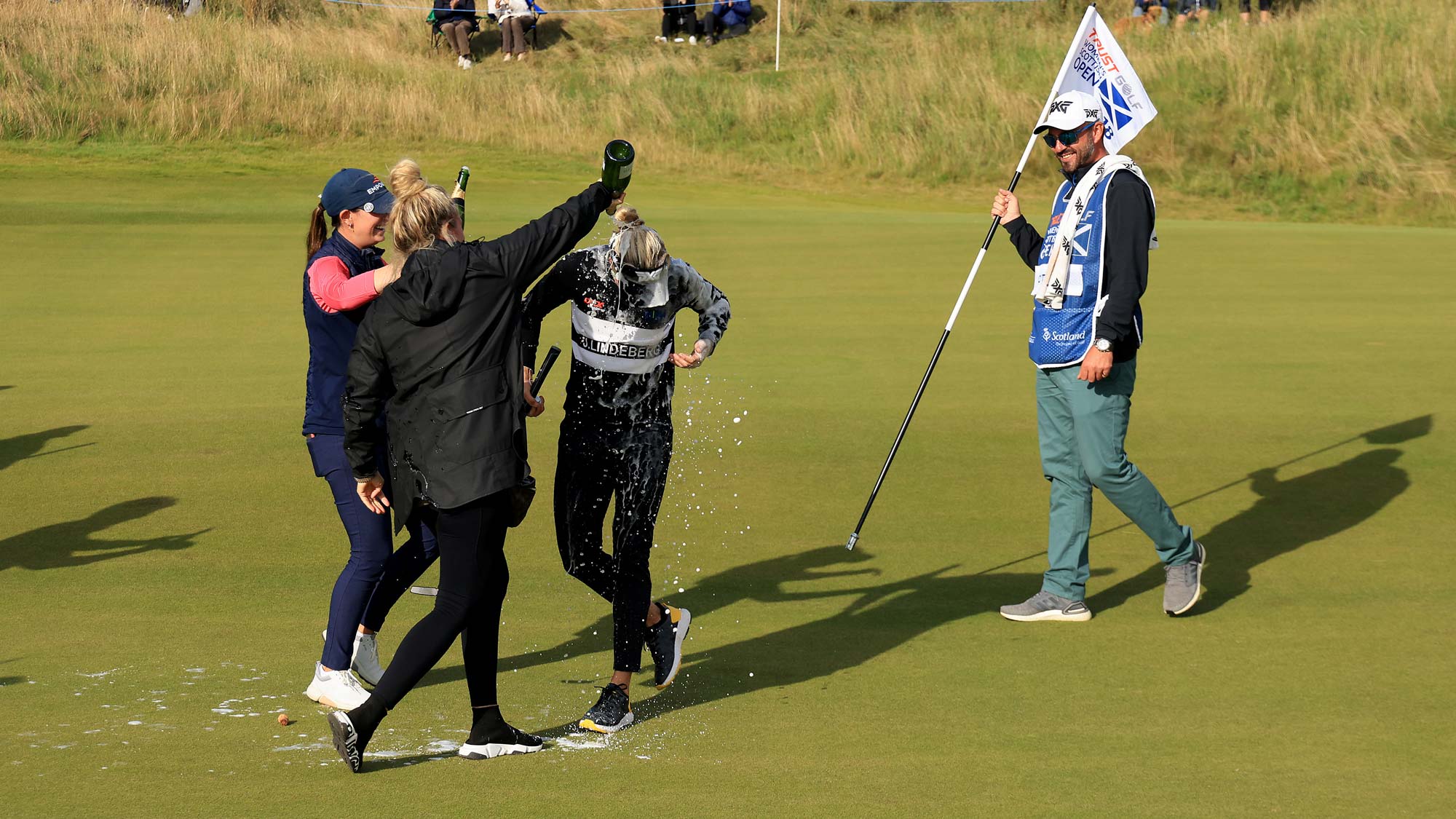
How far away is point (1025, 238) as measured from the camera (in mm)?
7215

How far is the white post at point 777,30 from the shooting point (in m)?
28.3

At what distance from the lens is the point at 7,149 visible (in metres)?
21.7

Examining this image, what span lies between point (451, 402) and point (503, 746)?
108cm

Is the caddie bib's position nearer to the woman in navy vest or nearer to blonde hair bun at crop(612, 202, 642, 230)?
blonde hair bun at crop(612, 202, 642, 230)

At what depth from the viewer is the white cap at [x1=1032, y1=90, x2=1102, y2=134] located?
675 centimetres

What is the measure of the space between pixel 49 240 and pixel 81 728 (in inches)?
490

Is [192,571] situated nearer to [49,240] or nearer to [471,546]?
[471,546]

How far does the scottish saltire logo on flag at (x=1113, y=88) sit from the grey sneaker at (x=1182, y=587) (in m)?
1.82

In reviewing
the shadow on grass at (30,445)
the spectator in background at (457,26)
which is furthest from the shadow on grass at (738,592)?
the spectator in background at (457,26)

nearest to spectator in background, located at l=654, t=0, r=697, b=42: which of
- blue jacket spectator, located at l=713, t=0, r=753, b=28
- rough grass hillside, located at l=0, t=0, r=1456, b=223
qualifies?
blue jacket spectator, located at l=713, t=0, r=753, b=28

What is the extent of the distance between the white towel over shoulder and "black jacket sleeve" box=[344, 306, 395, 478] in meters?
2.90

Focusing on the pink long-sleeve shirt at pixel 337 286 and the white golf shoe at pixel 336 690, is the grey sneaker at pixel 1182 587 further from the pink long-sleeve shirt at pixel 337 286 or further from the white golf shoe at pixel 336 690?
the pink long-sleeve shirt at pixel 337 286

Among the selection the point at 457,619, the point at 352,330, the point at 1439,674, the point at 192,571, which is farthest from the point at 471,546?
the point at 1439,674

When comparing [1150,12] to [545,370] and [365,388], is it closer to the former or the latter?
[545,370]
